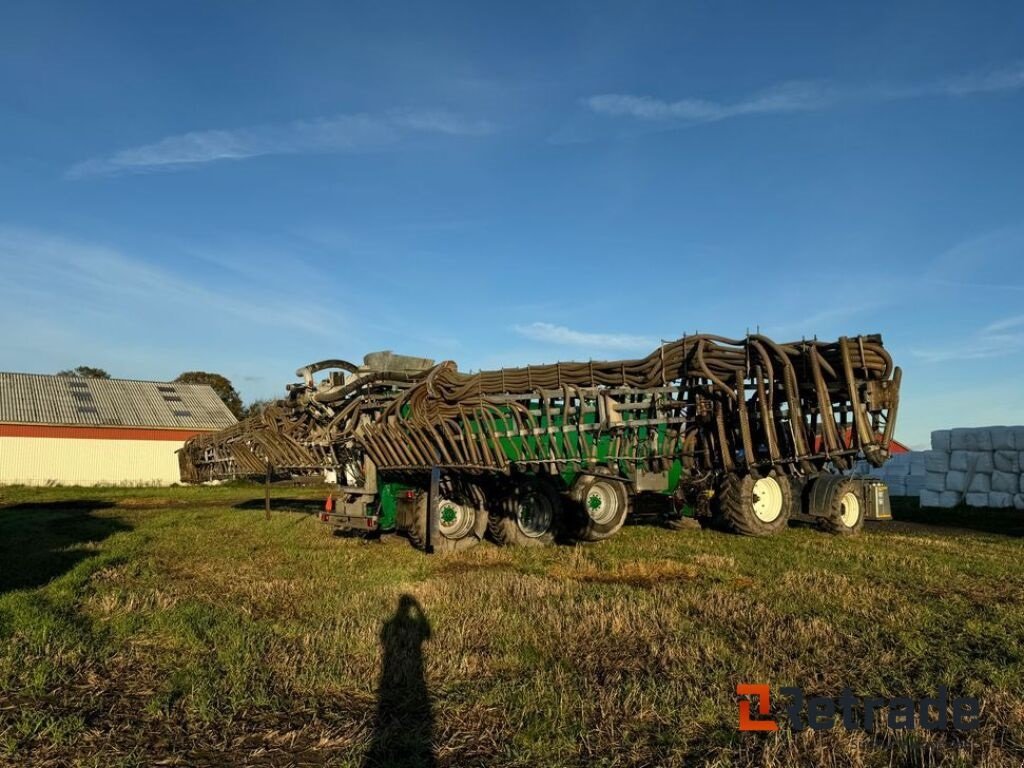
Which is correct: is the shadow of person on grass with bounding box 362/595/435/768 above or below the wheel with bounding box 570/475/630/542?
below

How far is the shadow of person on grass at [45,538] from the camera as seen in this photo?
31.8ft

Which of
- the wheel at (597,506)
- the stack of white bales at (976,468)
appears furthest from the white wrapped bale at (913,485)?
the wheel at (597,506)

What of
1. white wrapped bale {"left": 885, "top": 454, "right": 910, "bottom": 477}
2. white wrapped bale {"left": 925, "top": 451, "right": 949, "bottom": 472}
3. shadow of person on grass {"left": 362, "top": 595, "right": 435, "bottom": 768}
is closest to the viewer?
shadow of person on grass {"left": 362, "top": 595, "right": 435, "bottom": 768}

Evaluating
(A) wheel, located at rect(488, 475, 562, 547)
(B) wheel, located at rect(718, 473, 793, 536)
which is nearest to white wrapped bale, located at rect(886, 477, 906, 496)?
(B) wheel, located at rect(718, 473, 793, 536)

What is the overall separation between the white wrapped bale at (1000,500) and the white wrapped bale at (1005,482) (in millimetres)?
103

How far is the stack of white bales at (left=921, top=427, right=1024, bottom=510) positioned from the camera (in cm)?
2050

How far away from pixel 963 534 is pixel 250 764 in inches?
591

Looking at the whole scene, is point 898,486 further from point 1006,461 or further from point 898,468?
point 1006,461

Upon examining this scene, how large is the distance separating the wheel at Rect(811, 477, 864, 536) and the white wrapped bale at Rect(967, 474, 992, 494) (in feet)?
29.7

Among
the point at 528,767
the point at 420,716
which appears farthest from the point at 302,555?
the point at 528,767

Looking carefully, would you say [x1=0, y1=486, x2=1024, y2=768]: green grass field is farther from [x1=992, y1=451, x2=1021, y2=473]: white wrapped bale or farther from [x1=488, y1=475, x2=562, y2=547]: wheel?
[x1=992, y1=451, x2=1021, y2=473]: white wrapped bale

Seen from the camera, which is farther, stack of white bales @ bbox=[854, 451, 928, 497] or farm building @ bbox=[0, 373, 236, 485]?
farm building @ bbox=[0, 373, 236, 485]

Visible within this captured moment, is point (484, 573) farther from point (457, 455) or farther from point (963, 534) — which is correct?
point (963, 534)

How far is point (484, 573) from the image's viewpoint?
926 centimetres
